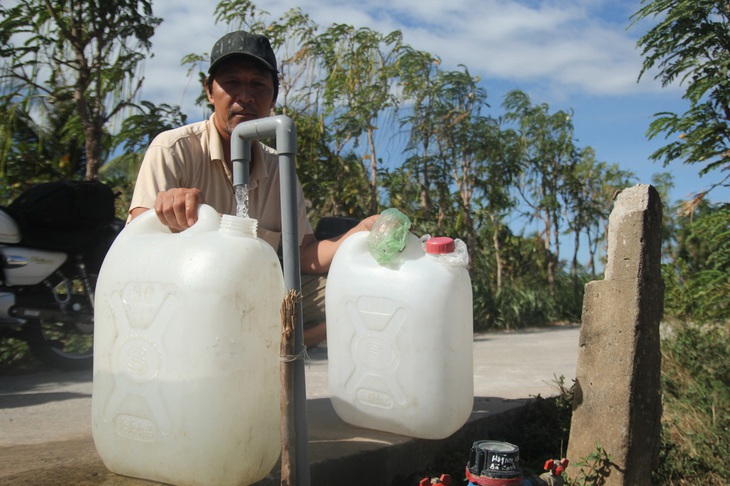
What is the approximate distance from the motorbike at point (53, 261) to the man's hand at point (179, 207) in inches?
93.9

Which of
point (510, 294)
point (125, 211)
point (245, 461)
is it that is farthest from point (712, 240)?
point (125, 211)

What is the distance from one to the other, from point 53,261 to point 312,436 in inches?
95.8

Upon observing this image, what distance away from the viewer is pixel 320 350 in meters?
5.12

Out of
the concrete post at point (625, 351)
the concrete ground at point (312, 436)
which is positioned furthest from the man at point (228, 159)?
the concrete post at point (625, 351)

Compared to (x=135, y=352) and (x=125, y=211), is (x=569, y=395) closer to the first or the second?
(x=135, y=352)

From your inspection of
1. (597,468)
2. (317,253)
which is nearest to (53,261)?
(317,253)

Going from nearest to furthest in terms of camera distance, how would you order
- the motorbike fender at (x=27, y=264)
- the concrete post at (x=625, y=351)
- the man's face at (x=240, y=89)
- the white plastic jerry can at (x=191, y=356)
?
the white plastic jerry can at (x=191, y=356), the concrete post at (x=625, y=351), the man's face at (x=240, y=89), the motorbike fender at (x=27, y=264)

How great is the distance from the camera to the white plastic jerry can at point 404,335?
2.06 m

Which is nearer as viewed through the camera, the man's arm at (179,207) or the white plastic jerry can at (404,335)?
the man's arm at (179,207)

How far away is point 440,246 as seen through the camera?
6.78 ft

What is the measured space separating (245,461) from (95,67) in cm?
431

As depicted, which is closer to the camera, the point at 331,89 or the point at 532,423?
the point at 532,423

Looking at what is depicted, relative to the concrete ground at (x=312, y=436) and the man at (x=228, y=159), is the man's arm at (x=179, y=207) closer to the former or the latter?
the man at (x=228, y=159)

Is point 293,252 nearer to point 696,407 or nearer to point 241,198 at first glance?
point 241,198
